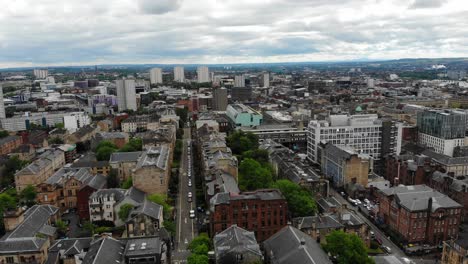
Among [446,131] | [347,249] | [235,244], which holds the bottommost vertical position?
[347,249]

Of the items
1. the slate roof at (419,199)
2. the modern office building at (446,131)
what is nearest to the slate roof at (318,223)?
the slate roof at (419,199)

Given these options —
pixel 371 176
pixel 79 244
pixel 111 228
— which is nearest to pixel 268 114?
pixel 371 176

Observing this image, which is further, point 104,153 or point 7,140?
point 7,140

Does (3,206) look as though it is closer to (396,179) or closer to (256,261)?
(256,261)

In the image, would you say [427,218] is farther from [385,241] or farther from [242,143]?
[242,143]

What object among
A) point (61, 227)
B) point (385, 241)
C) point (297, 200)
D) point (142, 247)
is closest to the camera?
point (142, 247)

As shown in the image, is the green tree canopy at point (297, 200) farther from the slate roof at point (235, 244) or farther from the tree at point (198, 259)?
the tree at point (198, 259)

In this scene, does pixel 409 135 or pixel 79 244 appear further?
pixel 409 135

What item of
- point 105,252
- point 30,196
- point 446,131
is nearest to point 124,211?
point 105,252
